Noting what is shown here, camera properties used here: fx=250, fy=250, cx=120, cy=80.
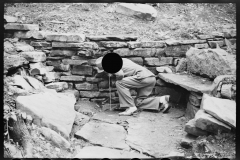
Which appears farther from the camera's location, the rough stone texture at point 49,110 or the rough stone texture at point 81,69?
the rough stone texture at point 81,69

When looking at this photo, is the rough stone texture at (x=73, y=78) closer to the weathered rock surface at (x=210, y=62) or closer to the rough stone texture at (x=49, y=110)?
the rough stone texture at (x=49, y=110)

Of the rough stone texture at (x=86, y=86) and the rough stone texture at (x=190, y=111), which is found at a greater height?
the rough stone texture at (x=86, y=86)

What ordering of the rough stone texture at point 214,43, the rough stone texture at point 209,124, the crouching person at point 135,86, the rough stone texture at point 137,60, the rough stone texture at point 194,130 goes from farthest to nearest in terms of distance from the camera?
the rough stone texture at point 137,60
the crouching person at point 135,86
the rough stone texture at point 214,43
the rough stone texture at point 194,130
the rough stone texture at point 209,124

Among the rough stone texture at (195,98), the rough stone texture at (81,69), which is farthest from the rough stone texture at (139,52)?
the rough stone texture at (195,98)

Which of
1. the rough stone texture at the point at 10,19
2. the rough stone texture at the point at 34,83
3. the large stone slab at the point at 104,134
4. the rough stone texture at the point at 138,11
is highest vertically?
the rough stone texture at the point at 138,11

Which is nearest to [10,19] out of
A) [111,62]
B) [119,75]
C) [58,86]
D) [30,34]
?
[30,34]

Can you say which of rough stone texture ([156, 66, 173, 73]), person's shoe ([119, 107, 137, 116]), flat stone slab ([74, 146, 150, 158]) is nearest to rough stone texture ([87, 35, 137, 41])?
rough stone texture ([156, 66, 173, 73])

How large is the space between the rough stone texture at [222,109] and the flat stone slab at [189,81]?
0.65m

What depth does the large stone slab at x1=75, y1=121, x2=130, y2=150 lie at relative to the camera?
12.2ft

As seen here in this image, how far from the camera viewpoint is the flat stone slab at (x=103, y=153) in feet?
10.8

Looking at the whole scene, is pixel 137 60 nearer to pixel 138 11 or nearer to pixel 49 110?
pixel 138 11

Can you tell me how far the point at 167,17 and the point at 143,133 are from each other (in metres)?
2.61

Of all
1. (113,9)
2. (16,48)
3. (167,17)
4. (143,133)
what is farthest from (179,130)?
(16,48)

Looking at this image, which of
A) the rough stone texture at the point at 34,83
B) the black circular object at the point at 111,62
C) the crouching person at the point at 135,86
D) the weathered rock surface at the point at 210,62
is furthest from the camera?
the crouching person at the point at 135,86
